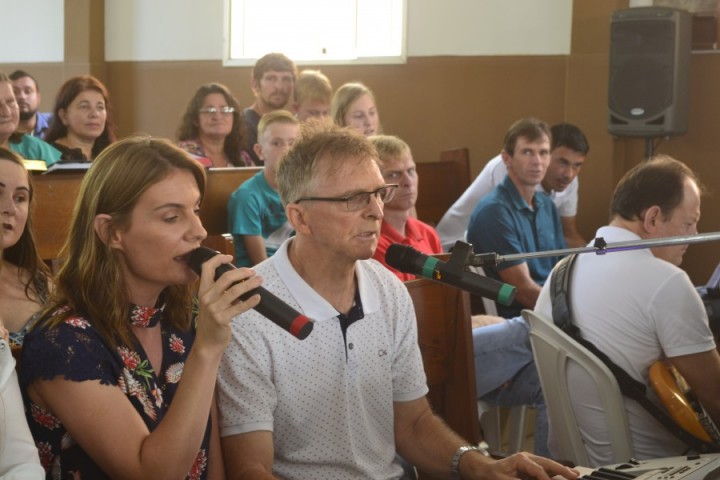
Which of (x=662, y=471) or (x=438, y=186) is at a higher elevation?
(x=438, y=186)

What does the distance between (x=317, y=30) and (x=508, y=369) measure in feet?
14.3

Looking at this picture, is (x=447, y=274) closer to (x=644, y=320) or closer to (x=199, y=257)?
(x=199, y=257)

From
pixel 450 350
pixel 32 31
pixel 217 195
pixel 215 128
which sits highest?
pixel 32 31

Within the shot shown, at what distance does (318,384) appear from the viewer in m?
2.21

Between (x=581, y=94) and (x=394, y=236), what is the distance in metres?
3.26

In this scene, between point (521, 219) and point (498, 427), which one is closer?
point (498, 427)

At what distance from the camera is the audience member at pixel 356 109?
5391 mm

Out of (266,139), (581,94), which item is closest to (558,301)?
(266,139)

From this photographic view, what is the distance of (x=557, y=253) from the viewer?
1.90 m

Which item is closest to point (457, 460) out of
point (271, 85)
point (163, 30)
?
point (271, 85)

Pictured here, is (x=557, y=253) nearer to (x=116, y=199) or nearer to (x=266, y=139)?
(x=116, y=199)

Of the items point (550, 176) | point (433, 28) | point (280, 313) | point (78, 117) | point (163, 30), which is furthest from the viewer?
point (163, 30)

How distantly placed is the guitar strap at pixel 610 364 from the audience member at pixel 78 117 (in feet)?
9.94

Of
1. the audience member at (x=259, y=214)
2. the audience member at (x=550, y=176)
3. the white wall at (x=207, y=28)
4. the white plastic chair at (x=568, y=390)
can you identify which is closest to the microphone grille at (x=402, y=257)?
the white plastic chair at (x=568, y=390)
